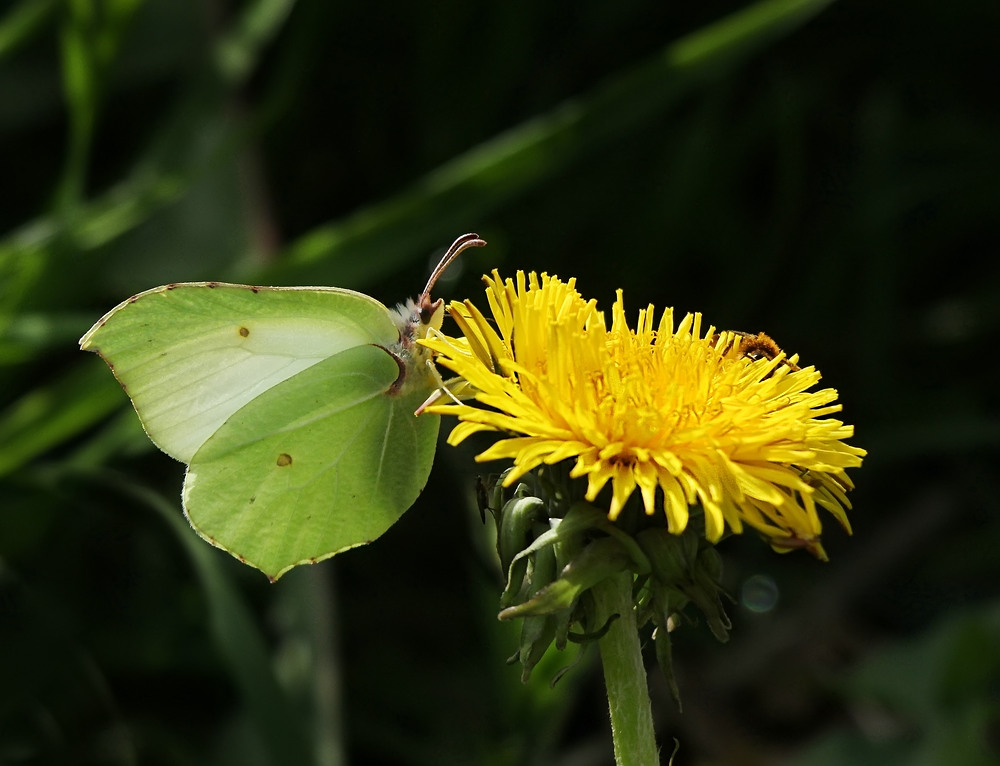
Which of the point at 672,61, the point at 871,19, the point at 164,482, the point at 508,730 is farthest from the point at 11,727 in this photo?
the point at 871,19

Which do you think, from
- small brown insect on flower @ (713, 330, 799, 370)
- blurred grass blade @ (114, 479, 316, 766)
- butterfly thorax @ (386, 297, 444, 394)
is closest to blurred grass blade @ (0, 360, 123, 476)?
blurred grass blade @ (114, 479, 316, 766)

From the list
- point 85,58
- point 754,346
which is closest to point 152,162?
point 85,58

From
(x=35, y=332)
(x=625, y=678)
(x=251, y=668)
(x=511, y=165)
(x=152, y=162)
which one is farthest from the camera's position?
(x=152, y=162)

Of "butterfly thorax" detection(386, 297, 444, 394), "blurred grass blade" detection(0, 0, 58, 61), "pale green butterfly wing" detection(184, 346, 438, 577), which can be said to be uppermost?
"blurred grass blade" detection(0, 0, 58, 61)

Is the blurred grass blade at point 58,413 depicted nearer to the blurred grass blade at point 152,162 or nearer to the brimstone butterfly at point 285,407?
the blurred grass blade at point 152,162

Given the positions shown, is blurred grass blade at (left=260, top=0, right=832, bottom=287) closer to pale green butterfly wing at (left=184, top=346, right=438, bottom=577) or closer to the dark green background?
the dark green background

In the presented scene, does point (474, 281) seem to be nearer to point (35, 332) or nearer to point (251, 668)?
point (35, 332)

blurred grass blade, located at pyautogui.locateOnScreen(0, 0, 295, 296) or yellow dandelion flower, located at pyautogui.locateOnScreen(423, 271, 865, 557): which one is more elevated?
blurred grass blade, located at pyautogui.locateOnScreen(0, 0, 295, 296)
